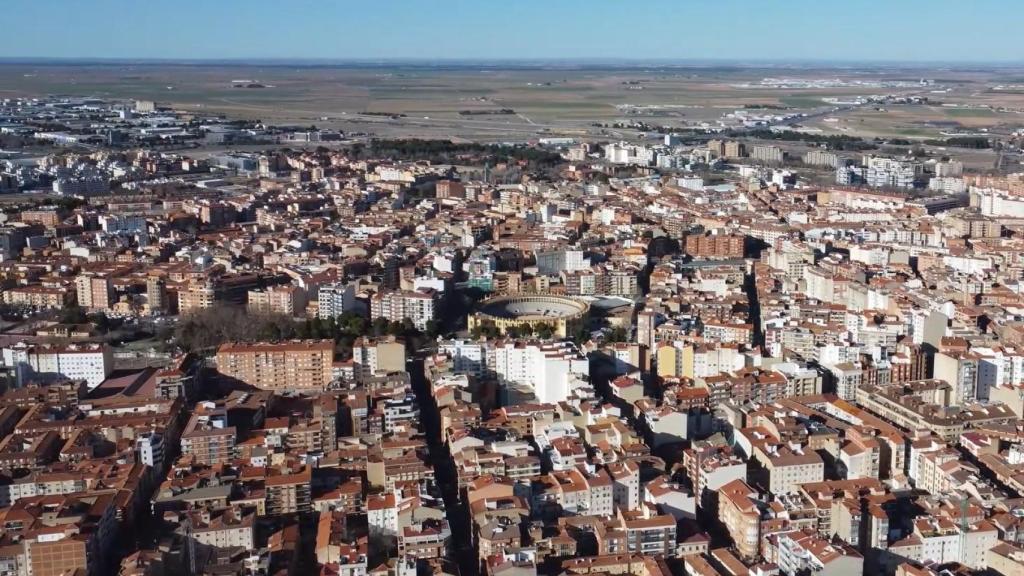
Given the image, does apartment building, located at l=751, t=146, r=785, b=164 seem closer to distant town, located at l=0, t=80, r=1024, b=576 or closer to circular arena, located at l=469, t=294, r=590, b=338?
distant town, located at l=0, t=80, r=1024, b=576

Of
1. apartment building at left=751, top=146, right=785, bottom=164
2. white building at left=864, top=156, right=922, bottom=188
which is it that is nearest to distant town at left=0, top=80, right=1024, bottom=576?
white building at left=864, top=156, right=922, bottom=188

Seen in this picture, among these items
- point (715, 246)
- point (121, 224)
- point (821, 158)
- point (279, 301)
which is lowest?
point (279, 301)

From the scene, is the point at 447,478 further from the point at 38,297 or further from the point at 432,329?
the point at 38,297

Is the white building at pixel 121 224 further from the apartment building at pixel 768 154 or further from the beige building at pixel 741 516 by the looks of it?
the apartment building at pixel 768 154

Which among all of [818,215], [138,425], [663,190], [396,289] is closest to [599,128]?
[663,190]

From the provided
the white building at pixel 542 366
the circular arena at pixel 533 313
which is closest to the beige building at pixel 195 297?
the circular arena at pixel 533 313

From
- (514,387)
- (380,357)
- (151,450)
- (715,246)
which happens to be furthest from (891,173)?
(151,450)

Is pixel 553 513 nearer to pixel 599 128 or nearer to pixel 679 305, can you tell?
pixel 679 305
